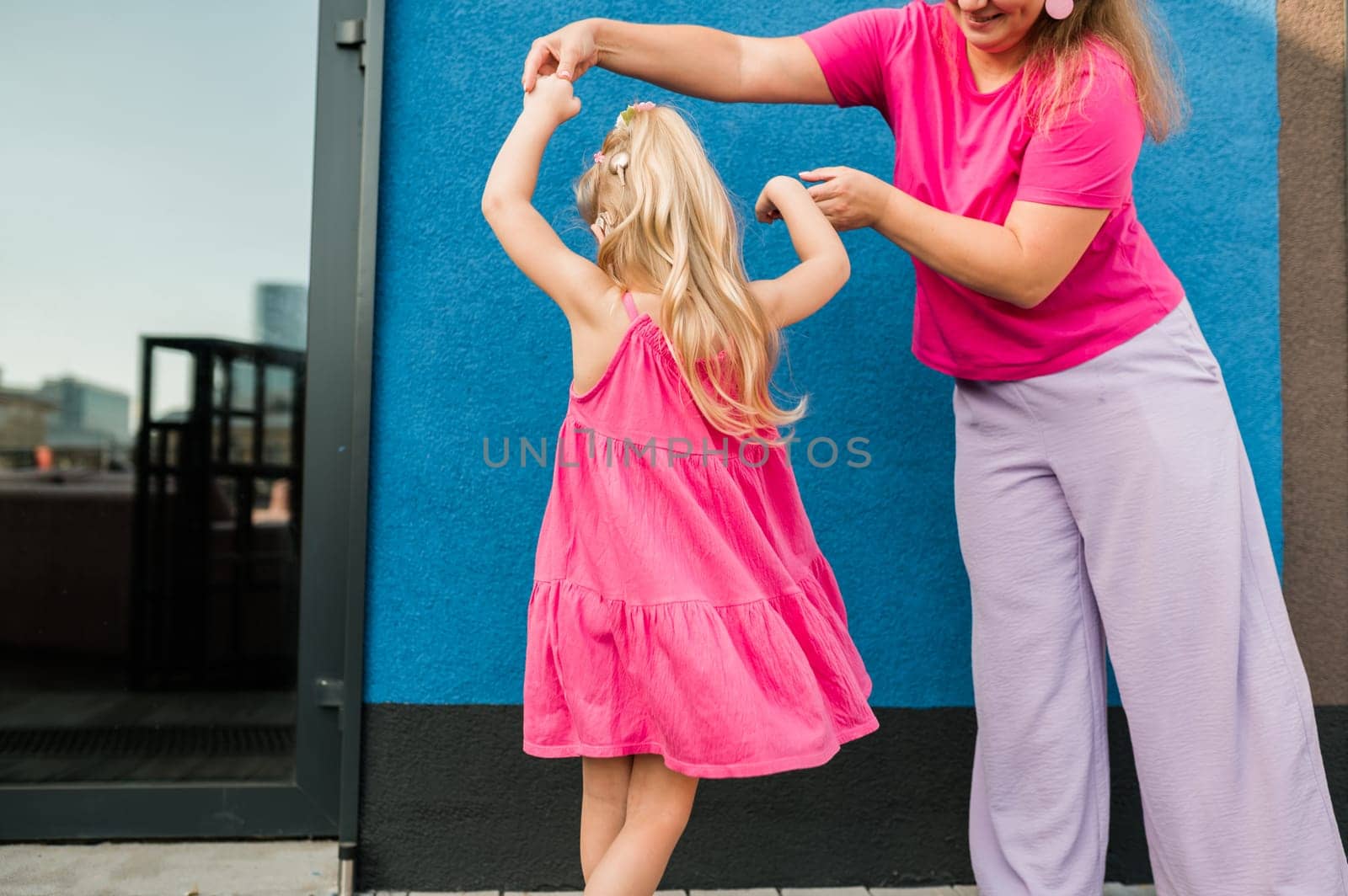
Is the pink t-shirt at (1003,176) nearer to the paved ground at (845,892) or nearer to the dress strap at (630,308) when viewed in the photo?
the dress strap at (630,308)

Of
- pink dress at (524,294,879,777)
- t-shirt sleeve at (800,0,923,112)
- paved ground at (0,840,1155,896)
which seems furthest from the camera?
paved ground at (0,840,1155,896)

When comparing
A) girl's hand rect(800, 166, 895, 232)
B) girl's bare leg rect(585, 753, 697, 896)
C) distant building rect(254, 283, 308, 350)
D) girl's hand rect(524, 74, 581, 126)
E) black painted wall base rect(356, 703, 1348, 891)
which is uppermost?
girl's hand rect(524, 74, 581, 126)

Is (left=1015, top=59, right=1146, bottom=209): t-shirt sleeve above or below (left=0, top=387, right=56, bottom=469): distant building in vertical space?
above

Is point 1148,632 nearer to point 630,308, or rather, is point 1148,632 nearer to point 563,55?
point 630,308

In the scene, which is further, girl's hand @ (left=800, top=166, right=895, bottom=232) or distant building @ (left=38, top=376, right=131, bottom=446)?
distant building @ (left=38, top=376, right=131, bottom=446)

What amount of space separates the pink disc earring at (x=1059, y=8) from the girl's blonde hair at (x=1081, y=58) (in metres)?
0.05

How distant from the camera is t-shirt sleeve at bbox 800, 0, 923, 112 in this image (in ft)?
5.37

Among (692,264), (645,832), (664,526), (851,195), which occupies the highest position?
(851,195)

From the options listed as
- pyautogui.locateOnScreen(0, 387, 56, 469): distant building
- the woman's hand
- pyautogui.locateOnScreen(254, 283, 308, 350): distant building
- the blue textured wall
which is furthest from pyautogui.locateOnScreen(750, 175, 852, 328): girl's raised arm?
pyautogui.locateOnScreen(0, 387, 56, 469): distant building

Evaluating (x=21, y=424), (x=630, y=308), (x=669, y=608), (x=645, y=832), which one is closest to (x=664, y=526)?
(x=669, y=608)

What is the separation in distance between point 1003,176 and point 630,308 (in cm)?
60

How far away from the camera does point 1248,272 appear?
2164 mm

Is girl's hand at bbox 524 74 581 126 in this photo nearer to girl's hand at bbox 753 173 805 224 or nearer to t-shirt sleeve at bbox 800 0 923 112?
girl's hand at bbox 753 173 805 224

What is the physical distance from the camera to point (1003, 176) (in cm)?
144
